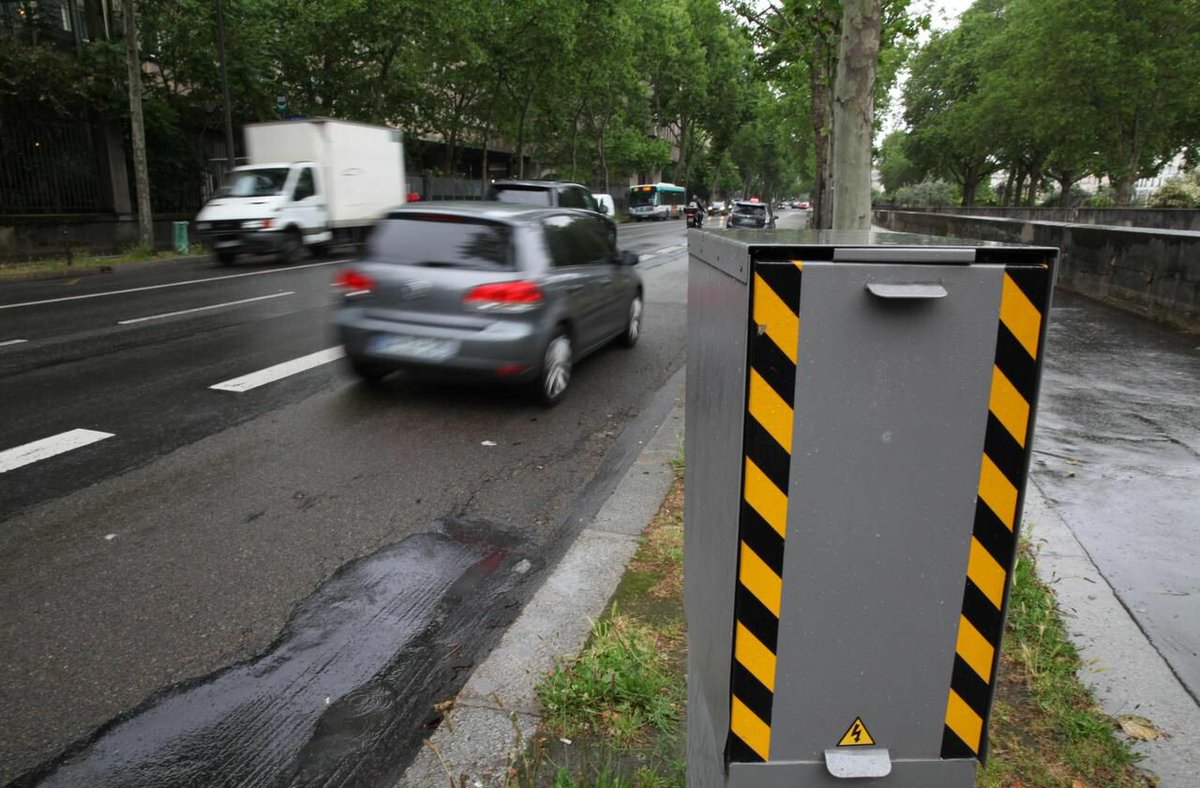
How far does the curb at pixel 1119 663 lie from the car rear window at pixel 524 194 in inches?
547

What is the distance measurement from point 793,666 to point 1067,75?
1591 inches

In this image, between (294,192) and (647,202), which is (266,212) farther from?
(647,202)

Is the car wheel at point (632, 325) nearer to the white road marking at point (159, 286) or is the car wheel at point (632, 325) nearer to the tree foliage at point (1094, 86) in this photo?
the white road marking at point (159, 286)

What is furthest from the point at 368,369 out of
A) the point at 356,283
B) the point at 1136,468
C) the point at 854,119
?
the point at 1136,468

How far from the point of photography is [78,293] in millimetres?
14695

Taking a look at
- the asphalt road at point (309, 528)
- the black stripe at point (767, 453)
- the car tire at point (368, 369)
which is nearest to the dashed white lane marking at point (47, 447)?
the asphalt road at point (309, 528)

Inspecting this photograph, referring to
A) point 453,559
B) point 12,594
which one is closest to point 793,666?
point 453,559

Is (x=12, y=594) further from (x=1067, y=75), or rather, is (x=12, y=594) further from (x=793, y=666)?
(x=1067, y=75)

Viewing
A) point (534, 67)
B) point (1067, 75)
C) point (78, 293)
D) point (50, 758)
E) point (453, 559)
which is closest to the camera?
point (50, 758)

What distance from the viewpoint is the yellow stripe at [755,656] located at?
1.73 m

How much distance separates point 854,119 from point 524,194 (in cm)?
1175

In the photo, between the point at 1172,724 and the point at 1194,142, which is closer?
the point at 1172,724

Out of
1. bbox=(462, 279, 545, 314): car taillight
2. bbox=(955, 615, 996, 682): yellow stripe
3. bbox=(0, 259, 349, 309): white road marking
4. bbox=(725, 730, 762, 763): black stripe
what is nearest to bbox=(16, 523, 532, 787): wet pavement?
bbox=(725, 730, 762, 763): black stripe

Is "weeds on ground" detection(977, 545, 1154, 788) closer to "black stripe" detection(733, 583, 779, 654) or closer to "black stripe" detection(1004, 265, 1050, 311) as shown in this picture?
"black stripe" detection(733, 583, 779, 654)
